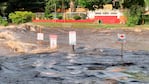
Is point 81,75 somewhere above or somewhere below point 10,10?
above

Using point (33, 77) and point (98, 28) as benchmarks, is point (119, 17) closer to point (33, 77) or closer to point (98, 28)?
point (98, 28)

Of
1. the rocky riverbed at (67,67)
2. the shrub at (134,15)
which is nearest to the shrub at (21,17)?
the shrub at (134,15)

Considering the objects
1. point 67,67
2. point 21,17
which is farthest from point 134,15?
point 67,67

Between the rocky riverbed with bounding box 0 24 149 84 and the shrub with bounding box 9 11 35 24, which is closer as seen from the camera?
the rocky riverbed with bounding box 0 24 149 84

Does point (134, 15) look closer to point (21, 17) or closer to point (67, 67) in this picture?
point (21, 17)

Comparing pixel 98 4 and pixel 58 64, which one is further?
pixel 98 4

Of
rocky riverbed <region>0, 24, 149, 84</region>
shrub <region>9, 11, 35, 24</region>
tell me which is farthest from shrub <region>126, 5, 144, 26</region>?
rocky riverbed <region>0, 24, 149, 84</region>

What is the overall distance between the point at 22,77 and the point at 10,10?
76.7 metres

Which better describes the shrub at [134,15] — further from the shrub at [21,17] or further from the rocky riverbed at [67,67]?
the rocky riverbed at [67,67]

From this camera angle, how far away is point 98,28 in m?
61.4

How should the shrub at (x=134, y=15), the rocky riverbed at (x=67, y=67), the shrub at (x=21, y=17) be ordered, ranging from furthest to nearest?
the shrub at (x=21, y=17), the shrub at (x=134, y=15), the rocky riverbed at (x=67, y=67)

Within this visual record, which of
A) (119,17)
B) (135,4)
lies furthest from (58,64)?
(119,17)

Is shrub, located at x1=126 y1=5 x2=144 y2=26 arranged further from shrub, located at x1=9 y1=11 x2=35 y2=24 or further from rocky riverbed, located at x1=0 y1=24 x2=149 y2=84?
rocky riverbed, located at x1=0 y1=24 x2=149 y2=84

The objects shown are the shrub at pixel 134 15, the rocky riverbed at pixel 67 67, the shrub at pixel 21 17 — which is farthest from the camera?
the shrub at pixel 21 17
